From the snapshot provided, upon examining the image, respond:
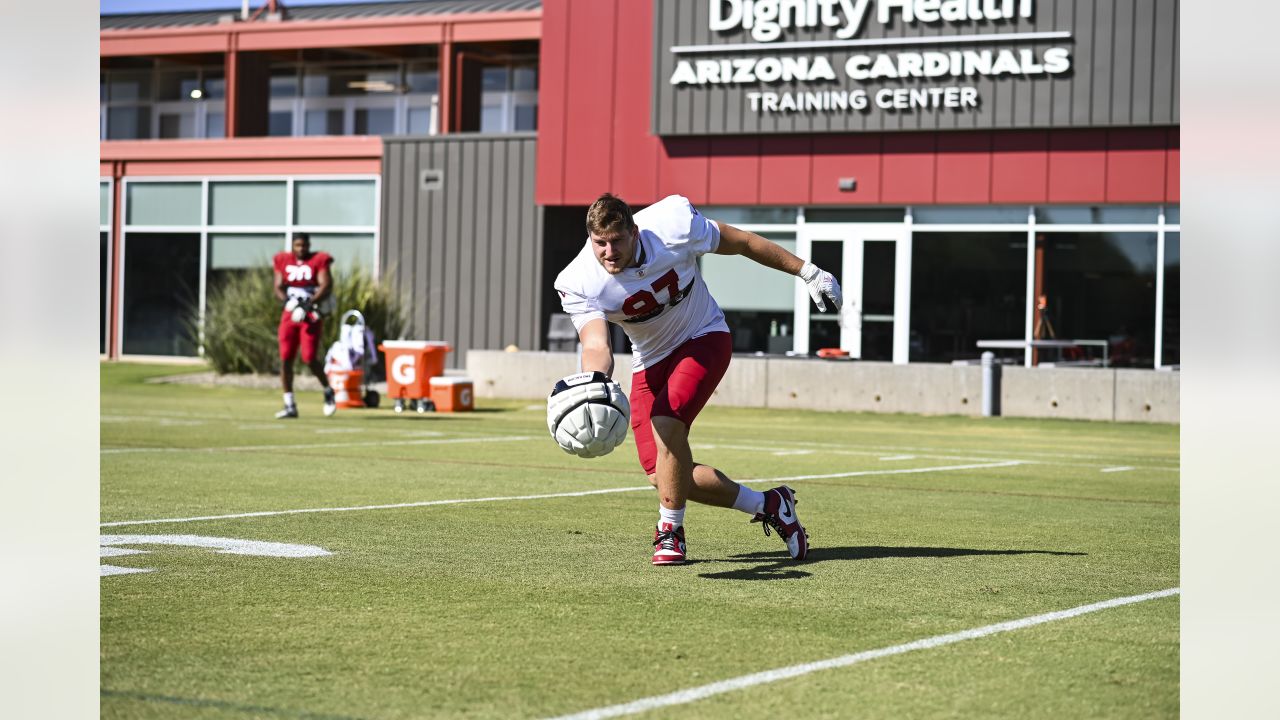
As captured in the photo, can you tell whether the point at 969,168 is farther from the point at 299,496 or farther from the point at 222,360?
the point at 299,496

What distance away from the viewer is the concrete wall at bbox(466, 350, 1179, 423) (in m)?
22.6

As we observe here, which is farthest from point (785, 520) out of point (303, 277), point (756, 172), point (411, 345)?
point (756, 172)

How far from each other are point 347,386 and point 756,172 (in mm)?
10572

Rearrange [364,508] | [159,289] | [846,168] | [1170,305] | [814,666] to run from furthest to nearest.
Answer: [159,289] → [846,168] → [1170,305] → [364,508] → [814,666]

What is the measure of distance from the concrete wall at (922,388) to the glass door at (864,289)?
4.96 metres

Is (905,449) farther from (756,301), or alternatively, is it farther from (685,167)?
(685,167)

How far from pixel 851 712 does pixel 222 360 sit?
84.2ft

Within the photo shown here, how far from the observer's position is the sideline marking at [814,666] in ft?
15.4

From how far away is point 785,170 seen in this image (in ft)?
99.0

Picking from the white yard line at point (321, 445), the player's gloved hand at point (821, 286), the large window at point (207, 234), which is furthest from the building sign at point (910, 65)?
the player's gloved hand at point (821, 286)

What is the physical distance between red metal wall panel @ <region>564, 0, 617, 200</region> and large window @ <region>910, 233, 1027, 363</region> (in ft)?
19.8

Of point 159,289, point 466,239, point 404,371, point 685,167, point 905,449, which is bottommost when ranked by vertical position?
point 905,449
